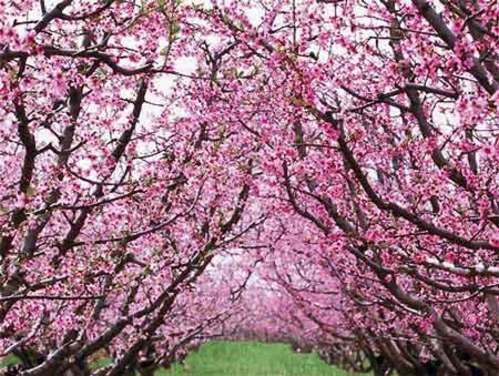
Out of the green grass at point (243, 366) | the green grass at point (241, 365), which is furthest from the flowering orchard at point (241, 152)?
the green grass at point (243, 366)

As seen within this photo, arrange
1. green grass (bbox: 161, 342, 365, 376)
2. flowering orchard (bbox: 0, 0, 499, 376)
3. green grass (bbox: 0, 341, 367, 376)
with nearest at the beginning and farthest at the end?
flowering orchard (bbox: 0, 0, 499, 376) → green grass (bbox: 0, 341, 367, 376) → green grass (bbox: 161, 342, 365, 376)

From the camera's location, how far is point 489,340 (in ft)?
41.7

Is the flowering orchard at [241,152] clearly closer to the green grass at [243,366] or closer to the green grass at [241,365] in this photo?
the green grass at [241,365]

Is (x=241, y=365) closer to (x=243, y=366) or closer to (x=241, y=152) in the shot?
(x=243, y=366)

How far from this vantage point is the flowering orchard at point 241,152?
17.7ft

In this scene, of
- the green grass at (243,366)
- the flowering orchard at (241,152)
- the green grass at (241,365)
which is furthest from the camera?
Result: the green grass at (243,366)

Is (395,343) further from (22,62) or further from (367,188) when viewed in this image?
(22,62)

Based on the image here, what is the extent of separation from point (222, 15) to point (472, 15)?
7.98 ft

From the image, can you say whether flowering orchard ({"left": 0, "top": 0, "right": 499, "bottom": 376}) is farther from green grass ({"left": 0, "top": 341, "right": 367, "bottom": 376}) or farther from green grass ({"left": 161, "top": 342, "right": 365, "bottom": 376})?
green grass ({"left": 161, "top": 342, "right": 365, "bottom": 376})

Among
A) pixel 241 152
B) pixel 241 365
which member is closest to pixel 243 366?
pixel 241 365

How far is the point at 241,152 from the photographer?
948 centimetres

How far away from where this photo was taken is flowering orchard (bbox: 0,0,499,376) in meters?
5.40

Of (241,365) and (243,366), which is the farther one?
(241,365)

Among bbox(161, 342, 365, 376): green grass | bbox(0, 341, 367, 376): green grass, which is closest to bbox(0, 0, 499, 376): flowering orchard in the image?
bbox(0, 341, 367, 376): green grass
